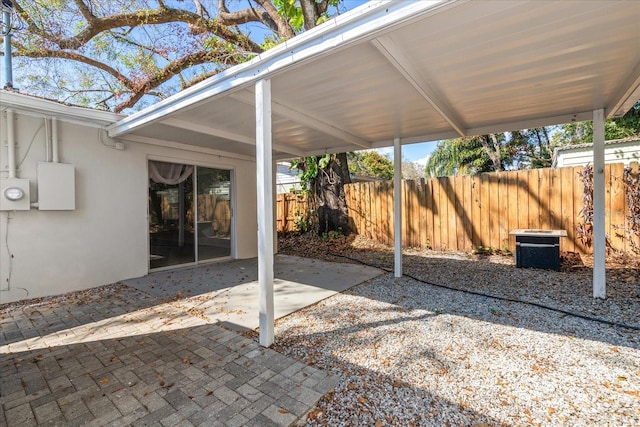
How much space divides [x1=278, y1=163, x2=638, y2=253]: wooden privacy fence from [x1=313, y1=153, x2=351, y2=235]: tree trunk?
0.37 m

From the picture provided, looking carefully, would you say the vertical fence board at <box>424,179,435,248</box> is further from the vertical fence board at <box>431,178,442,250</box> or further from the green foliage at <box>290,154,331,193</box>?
the green foliage at <box>290,154,331,193</box>

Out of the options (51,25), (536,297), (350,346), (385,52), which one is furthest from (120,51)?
(536,297)

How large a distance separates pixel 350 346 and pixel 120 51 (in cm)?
979

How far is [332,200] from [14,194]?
6.67 m

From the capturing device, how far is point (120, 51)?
802cm

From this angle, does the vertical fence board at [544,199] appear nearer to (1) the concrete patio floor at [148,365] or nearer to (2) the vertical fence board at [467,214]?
(2) the vertical fence board at [467,214]

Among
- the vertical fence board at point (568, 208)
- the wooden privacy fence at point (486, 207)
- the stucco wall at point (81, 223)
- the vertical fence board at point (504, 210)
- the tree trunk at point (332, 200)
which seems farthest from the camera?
the tree trunk at point (332, 200)

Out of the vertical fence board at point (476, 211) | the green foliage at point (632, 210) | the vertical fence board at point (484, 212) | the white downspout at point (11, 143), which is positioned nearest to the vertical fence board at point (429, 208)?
the vertical fence board at point (476, 211)

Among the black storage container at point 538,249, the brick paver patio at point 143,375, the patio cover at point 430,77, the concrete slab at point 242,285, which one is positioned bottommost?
the brick paver patio at point 143,375

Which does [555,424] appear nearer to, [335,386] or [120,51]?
[335,386]

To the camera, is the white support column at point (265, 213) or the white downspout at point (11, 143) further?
the white downspout at point (11, 143)

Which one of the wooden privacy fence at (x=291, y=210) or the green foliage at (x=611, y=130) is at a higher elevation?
the green foliage at (x=611, y=130)

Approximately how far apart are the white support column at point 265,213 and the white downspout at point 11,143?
3.73 metres

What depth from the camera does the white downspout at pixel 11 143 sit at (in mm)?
3859
